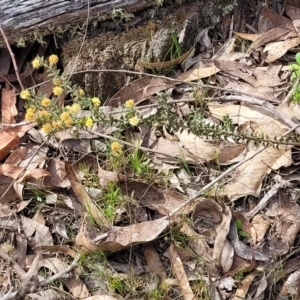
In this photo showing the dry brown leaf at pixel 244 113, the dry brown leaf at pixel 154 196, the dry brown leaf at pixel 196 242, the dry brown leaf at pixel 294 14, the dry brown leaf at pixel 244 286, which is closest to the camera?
the dry brown leaf at pixel 244 286

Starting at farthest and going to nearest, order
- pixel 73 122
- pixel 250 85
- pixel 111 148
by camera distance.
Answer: pixel 250 85 → pixel 111 148 → pixel 73 122

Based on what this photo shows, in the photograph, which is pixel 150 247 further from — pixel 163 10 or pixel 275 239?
pixel 163 10

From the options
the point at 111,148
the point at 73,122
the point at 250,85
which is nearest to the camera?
the point at 73,122

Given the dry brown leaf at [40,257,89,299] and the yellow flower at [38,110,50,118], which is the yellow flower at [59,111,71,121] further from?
the dry brown leaf at [40,257,89,299]

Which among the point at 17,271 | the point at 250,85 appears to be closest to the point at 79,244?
the point at 17,271

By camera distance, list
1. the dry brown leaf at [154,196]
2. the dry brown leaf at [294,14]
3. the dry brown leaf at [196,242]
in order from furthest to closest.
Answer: the dry brown leaf at [294,14], the dry brown leaf at [154,196], the dry brown leaf at [196,242]

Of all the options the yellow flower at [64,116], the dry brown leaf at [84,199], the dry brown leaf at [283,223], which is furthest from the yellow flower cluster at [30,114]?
the dry brown leaf at [283,223]

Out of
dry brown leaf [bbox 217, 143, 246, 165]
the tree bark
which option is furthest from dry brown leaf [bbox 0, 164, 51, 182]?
dry brown leaf [bbox 217, 143, 246, 165]

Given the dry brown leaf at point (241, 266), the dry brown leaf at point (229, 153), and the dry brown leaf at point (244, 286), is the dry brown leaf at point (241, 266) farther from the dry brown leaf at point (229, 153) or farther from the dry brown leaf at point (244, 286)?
the dry brown leaf at point (229, 153)
